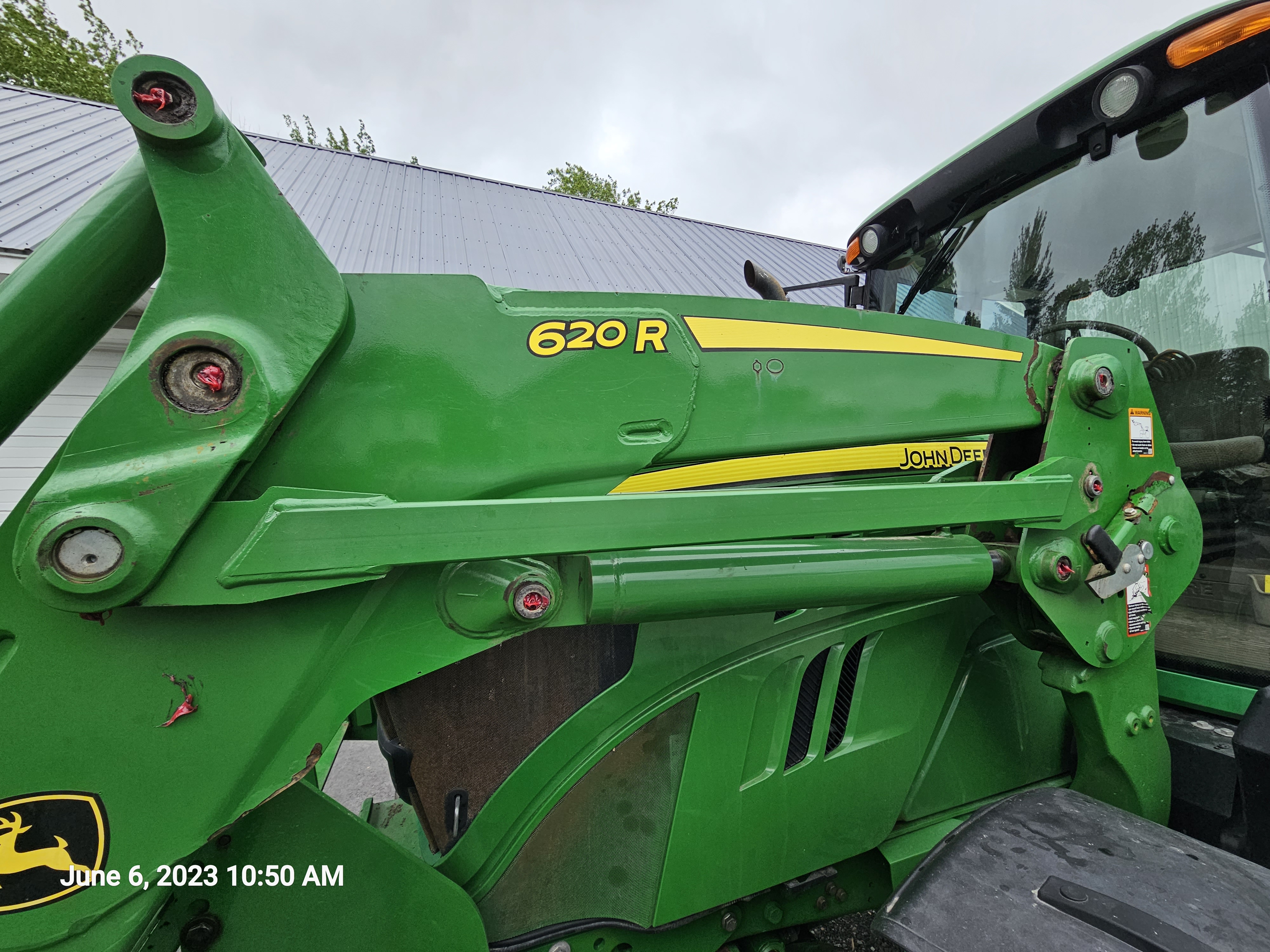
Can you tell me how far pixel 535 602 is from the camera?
42.6 inches

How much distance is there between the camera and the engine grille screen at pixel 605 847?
4.44 feet

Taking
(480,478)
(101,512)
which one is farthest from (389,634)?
(101,512)

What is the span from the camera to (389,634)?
1075 millimetres

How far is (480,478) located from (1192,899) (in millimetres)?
1472

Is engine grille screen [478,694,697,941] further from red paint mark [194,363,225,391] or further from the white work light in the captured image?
the white work light

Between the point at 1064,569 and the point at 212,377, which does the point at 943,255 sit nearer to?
the point at 1064,569

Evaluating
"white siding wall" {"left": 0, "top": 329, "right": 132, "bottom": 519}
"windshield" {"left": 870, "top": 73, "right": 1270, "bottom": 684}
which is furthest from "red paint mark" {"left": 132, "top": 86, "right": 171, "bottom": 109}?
"white siding wall" {"left": 0, "top": 329, "right": 132, "bottom": 519}

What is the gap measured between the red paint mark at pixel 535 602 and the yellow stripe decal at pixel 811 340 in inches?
23.1

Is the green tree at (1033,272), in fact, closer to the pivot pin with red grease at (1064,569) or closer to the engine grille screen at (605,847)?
the pivot pin with red grease at (1064,569)

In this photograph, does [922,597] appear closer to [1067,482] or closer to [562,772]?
[1067,482]

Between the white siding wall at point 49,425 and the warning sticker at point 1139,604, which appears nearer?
the warning sticker at point 1139,604

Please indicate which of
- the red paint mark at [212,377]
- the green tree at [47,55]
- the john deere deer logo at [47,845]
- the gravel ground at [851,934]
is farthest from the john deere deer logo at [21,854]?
the green tree at [47,55]

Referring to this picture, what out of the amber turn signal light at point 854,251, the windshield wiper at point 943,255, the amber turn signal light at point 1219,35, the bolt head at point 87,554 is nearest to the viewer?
the bolt head at point 87,554

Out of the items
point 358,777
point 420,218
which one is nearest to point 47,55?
point 420,218
